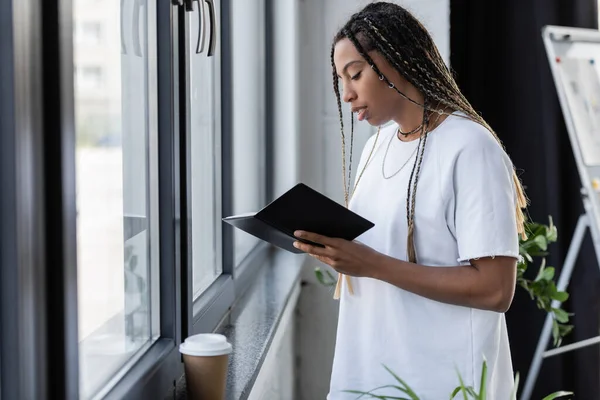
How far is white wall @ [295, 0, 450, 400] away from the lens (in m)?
2.88

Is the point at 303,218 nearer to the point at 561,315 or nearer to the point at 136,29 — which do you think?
the point at 136,29

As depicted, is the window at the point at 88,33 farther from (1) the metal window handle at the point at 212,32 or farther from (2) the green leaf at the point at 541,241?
(2) the green leaf at the point at 541,241

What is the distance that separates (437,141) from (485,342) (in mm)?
349

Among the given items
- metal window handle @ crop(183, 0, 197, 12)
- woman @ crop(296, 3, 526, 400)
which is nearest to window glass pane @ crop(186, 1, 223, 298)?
metal window handle @ crop(183, 0, 197, 12)

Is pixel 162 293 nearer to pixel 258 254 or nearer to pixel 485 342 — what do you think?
pixel 485 342

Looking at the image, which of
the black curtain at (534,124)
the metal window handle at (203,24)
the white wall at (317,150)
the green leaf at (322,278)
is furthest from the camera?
the white wall at (317,150)

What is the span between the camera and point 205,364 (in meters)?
1.06

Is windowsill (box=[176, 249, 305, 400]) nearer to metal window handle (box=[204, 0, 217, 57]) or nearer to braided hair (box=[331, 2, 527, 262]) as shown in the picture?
braided hair (box=[331, 2, 527, 262])

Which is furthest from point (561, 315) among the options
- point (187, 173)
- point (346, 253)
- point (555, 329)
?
point (187, 173)

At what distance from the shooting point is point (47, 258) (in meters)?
0.76

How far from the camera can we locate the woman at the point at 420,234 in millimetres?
1214

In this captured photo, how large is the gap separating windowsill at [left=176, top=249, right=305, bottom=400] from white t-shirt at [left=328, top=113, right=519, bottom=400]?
0.18 metres

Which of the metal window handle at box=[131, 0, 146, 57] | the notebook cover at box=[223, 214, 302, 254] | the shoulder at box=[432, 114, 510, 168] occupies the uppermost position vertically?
the metal window handle at box=[131, 0, 146, 57]

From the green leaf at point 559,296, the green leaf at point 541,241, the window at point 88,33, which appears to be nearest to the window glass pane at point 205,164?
the window at point 88,33
